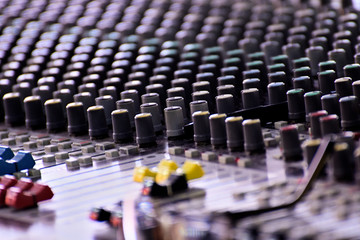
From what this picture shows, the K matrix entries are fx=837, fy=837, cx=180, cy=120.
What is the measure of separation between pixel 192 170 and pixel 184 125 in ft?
2.34

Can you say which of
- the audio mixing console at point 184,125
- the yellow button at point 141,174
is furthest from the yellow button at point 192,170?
the yellow button at point 141,174

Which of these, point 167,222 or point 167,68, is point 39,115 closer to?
point 167,68

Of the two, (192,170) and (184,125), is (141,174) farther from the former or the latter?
(184,125)

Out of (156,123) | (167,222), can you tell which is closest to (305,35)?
(156,123)

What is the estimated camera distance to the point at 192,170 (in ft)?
8.84

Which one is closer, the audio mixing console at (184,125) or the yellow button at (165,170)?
the audio mixing console at (184,125)

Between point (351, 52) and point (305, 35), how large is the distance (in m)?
0.74

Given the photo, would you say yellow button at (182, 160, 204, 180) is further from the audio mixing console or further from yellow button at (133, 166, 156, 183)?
yellow button at (133, 166, 156, 183)

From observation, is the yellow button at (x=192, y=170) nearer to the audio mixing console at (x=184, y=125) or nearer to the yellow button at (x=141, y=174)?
the audio mixing console at (x=184, y=125)

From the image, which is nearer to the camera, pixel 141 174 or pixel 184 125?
pixel 141 174

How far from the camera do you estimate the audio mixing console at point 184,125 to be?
1918mm

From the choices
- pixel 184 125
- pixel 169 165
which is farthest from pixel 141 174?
pixel 184 125

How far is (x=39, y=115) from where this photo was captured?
13.7 ft

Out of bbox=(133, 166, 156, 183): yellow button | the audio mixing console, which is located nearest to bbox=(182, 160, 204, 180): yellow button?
the audio mixing console
